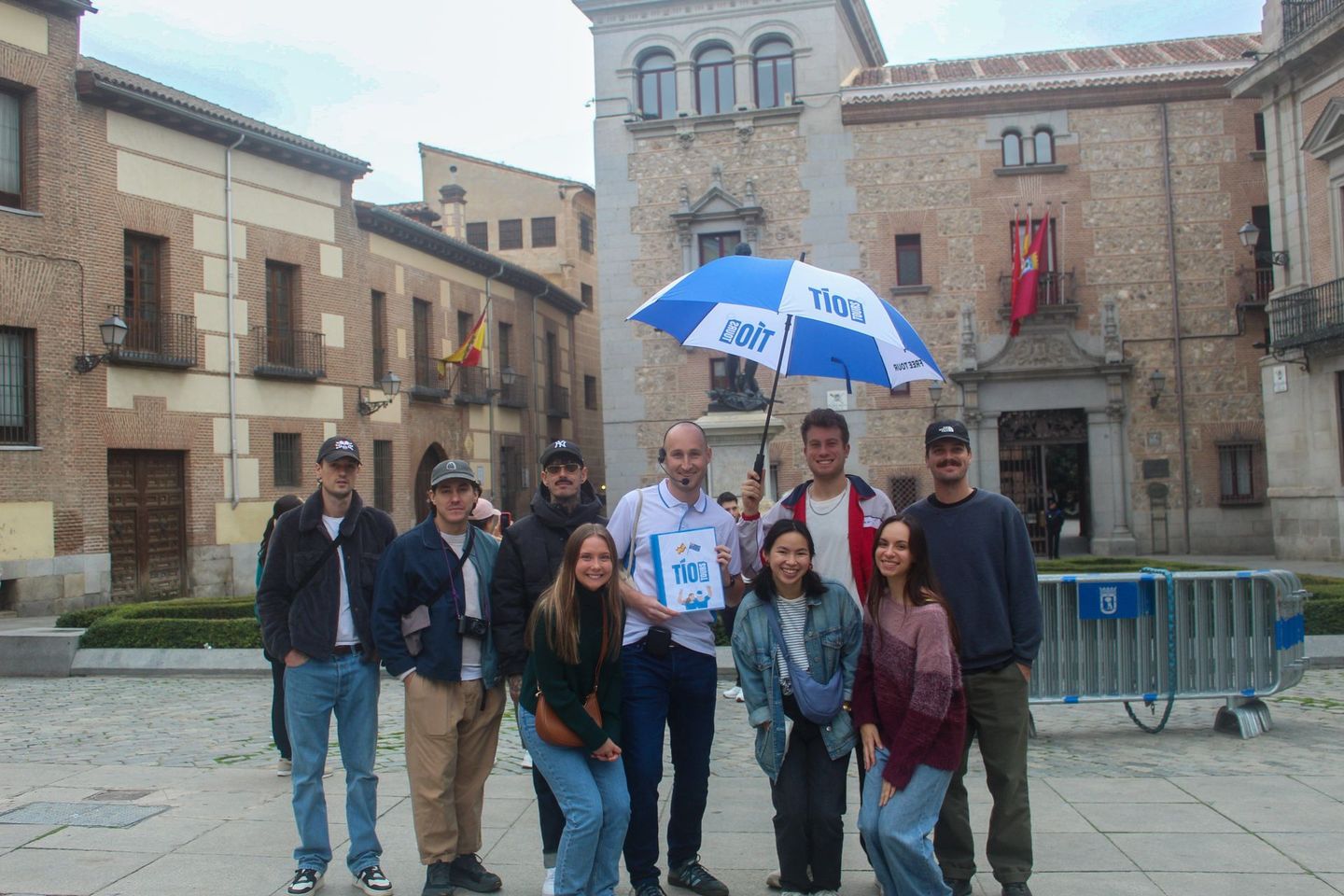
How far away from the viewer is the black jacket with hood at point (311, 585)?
16.5ft

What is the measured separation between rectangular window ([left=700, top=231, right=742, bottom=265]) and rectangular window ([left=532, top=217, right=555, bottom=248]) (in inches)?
531

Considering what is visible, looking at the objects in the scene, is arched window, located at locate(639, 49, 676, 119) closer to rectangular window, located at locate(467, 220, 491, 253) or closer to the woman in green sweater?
rectangular window, located at locate(467, 220, 491, 253)

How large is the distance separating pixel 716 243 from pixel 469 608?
23.6 metres

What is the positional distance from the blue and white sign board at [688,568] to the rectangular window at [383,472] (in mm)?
22958

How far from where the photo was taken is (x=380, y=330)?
27.5 metres

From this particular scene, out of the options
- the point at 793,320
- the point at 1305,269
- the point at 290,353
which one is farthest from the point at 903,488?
the point at 793,320

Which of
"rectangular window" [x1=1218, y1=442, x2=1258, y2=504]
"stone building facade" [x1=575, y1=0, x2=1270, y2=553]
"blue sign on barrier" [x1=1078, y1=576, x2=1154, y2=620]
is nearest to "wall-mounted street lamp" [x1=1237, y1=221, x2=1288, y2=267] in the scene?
"stone building facade" [x1=575, y1=0, x2=1270, y2=553]

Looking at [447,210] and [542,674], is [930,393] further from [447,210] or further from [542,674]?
[542,674]

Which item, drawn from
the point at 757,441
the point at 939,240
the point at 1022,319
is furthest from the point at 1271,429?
the point at 757,441

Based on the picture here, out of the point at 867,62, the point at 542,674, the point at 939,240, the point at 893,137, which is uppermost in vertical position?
the point at 867,62

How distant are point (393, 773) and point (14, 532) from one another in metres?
13.7

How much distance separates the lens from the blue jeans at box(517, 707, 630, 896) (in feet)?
14.4

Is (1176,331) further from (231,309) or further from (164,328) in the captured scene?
(164,328)

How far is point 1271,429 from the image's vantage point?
22.4m
